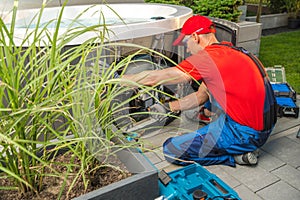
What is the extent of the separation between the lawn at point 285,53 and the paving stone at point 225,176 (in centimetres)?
185

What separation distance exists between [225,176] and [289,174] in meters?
0.44

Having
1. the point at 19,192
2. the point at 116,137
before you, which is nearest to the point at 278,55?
the point at 116,137

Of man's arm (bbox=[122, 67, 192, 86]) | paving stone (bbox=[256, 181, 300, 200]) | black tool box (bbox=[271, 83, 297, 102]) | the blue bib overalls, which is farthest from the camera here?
black tool box (bbox=[271, 83, 297, 102])

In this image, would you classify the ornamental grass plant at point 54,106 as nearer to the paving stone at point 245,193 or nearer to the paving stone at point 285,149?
the paving stone at point 245,193

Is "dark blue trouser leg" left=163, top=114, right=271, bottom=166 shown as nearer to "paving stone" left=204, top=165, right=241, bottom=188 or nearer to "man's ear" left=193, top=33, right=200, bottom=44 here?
"paving stone" left=204, top=165, right=241, bottom=188

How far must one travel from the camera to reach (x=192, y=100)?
2475 mm

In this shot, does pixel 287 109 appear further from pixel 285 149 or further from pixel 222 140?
pixel 222 140

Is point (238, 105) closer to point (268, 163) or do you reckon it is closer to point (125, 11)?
point (268, 163)

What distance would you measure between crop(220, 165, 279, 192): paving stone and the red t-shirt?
31cm

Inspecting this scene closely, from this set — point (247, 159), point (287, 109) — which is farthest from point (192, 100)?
point (287, 109)

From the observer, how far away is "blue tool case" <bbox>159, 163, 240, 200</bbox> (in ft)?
4.88

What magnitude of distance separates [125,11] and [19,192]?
165 inches

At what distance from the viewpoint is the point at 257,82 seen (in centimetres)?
201

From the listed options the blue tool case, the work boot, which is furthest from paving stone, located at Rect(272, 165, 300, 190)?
the blue tool case
